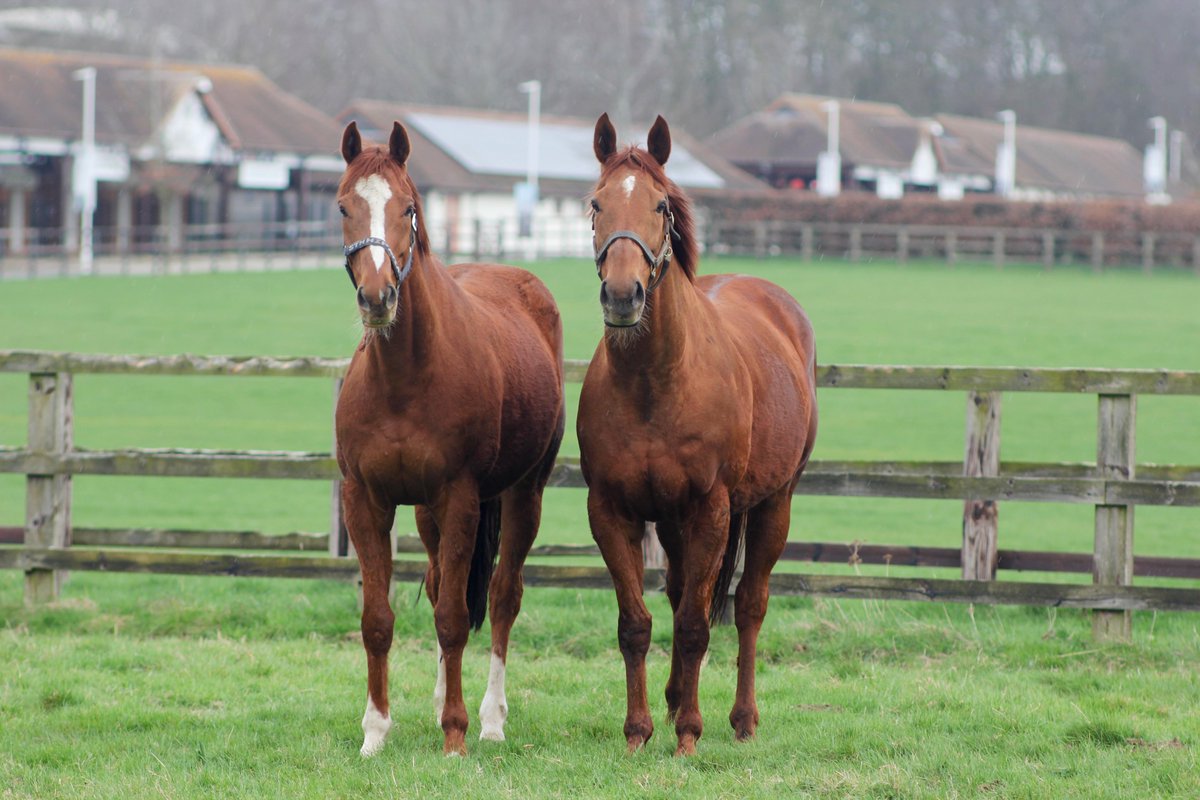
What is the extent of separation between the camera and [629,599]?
506cm

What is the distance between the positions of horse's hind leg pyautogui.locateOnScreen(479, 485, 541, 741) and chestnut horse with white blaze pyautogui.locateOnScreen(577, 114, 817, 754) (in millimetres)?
730

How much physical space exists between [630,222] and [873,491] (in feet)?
9.10

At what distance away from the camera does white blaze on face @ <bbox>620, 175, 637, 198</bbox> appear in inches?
187

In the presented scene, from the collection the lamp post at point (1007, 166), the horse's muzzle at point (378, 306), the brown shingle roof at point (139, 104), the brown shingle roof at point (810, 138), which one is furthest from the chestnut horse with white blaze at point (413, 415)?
the lamp post at point (1007, 166)

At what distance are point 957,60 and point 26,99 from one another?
65914 mm

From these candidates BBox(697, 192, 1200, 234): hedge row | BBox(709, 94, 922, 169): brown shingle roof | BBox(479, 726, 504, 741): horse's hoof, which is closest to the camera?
BBox(479, 726, 504, 741): horse's hoof

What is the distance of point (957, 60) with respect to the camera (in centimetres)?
9269

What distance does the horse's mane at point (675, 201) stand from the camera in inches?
191

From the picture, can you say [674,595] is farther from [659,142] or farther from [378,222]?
[378,222]

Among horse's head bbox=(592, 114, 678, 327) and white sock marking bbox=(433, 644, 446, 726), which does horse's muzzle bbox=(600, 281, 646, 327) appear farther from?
white sock marking bbox=(433, 644, 446, 726)

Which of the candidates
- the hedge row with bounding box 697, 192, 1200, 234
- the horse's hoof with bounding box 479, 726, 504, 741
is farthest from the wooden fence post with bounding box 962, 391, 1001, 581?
the hedge row with bounding box 697, 192, 1200, 234

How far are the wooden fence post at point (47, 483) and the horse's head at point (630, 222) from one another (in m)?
3.85

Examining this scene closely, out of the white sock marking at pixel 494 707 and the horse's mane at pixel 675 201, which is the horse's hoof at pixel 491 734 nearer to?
the white sock marking at pixel 494 707

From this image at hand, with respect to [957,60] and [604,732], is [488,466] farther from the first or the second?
[957,60]
